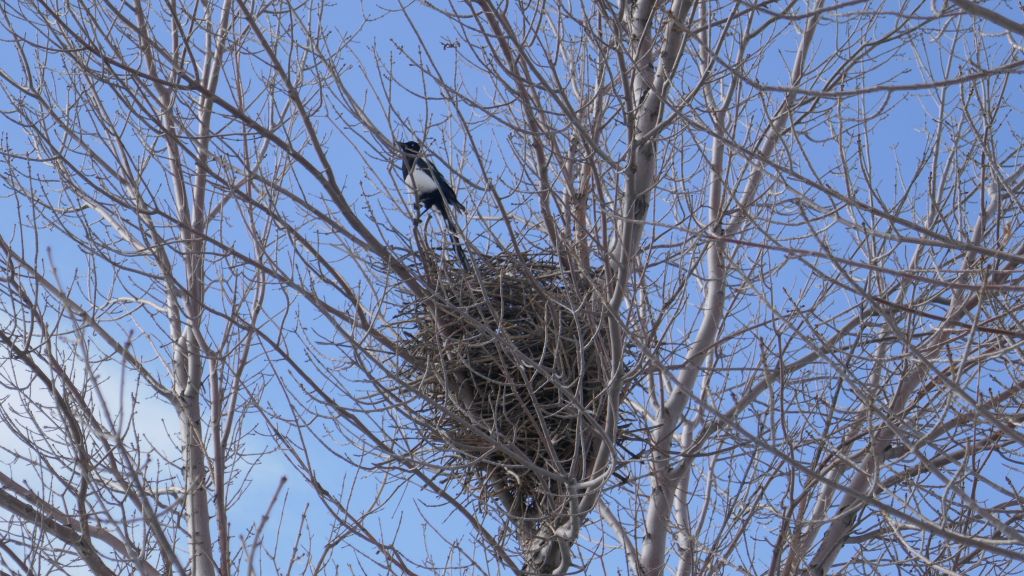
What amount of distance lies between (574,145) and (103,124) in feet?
7.67

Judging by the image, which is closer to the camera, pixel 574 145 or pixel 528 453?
pixel 574 145

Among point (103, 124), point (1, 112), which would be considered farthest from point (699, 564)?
point (1, 112)

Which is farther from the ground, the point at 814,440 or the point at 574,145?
the point at 574,145

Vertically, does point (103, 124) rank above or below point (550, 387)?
above

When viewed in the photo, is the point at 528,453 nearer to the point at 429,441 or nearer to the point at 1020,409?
the point at 429,441

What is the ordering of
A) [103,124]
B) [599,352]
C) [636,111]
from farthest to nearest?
[103,124], [599,352], [636,111]

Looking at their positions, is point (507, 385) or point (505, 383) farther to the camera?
point (507, 385)

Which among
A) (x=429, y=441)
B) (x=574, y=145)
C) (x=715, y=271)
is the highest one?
(x=715, y=271)

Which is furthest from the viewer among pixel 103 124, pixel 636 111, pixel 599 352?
pixel 103 124

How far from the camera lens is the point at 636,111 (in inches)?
132

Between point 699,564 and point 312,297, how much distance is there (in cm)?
202

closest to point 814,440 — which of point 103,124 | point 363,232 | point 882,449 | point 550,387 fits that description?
point 882,449

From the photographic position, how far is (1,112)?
15.9 feet

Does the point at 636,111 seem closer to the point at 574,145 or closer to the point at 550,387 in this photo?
the point at 574,145
